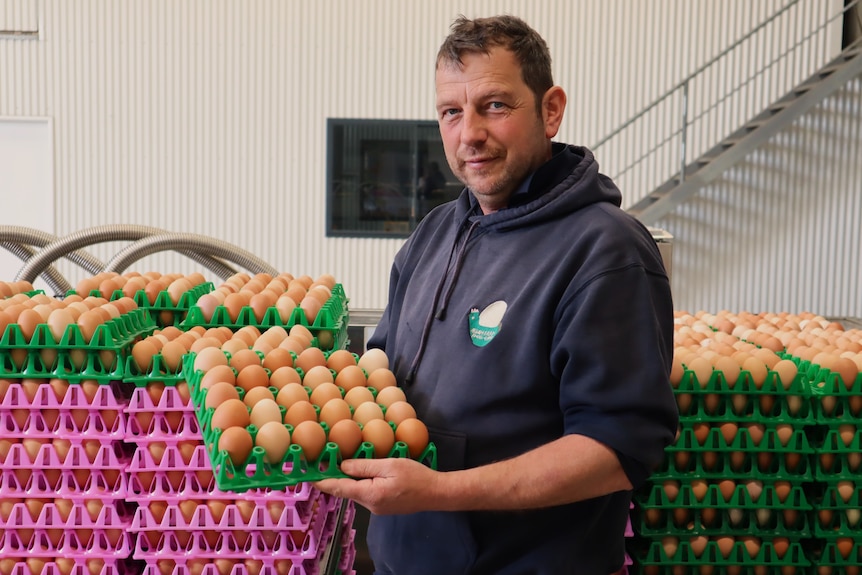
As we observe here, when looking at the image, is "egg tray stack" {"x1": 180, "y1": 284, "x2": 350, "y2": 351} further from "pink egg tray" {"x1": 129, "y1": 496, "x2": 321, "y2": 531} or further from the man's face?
the man's face

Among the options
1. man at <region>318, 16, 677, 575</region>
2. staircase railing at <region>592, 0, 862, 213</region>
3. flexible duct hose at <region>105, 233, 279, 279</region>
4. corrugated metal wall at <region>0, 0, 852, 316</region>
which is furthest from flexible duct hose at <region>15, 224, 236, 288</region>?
staircase railing at <region>592, 0, 862, 213</region>

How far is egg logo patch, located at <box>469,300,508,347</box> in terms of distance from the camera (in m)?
1.50

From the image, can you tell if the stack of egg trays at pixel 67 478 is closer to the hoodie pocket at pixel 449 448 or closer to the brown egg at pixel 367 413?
the brown egg at pixel 367 413

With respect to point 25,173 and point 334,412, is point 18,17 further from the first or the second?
point 334,412

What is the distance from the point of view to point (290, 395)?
1.68 metres

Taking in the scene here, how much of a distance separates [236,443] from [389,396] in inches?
12.2

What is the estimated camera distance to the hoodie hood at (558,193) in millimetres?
1517

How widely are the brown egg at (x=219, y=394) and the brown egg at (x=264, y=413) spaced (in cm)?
5

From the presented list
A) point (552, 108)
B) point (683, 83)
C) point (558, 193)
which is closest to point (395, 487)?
point (558, 193)

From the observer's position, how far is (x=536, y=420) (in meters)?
1.48

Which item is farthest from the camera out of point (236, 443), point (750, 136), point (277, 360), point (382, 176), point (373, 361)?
point (382, 176)

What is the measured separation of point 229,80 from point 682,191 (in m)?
4.76

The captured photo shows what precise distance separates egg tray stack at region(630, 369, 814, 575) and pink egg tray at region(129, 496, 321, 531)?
998 mm

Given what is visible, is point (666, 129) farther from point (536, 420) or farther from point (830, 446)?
point (536, 420)
